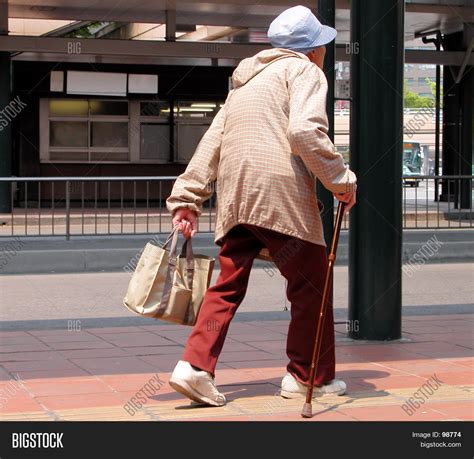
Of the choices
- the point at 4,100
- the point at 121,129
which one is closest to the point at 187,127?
the point at 121,129

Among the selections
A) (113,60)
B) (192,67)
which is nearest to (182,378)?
(113,60)

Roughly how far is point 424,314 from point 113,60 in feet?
38.3

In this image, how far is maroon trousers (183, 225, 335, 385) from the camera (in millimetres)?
5031

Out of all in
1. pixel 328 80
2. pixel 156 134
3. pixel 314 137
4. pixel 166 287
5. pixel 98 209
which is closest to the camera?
pixel 314 137

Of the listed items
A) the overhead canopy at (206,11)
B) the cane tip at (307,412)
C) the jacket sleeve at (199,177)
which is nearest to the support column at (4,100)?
the overhead canopy at (206,11)

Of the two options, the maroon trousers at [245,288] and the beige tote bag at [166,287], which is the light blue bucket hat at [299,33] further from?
the beige tote bag at [166,287]

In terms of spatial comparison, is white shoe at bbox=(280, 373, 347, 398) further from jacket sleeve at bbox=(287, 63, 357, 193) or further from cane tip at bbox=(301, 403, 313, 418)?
jacket sleeve at bbox=(287, 63, 357, 193)

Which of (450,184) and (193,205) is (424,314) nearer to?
(193,205)

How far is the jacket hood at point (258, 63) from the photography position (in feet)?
17.0

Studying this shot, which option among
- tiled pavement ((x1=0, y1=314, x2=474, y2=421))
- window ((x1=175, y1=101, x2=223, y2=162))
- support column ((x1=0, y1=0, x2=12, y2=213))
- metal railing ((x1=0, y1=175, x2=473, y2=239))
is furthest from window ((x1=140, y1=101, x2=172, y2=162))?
tiled pavement ((x1=0, y1=314, x2=474, y2=421))

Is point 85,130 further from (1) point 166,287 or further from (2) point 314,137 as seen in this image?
(2) point 314,137

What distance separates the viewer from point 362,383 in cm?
577

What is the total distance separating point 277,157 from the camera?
16.3ft

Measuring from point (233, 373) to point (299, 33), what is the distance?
2004mm
